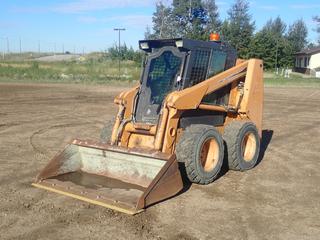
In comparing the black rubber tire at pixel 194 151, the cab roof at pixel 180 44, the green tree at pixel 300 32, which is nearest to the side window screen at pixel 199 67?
the cab roof at pixel 180 44

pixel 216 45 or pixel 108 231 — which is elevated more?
pixel 216 45

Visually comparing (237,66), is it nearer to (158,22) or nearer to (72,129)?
(72,129)

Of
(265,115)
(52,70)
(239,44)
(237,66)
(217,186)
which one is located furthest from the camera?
(239,44)

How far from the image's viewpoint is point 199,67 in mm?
7250

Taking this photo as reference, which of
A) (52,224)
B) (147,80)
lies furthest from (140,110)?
(52,224)

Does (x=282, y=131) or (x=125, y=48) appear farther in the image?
(x=125, y=48)

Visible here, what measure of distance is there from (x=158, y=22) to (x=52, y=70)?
30.3m

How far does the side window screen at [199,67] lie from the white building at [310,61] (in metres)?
50.9

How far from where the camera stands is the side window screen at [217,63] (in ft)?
24.5

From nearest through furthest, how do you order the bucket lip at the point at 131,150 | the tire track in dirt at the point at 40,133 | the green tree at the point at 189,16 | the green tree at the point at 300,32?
the bucket lip at the point at 131,150
the tire track in dirt at the point at 40,133
the green tree at the point at 189,16
the green tree at the point at 300,32

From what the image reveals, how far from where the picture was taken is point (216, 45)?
7.61 meters

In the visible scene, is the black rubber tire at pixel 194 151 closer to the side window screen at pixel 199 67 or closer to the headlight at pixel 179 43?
the side window screen at pixel 199 67

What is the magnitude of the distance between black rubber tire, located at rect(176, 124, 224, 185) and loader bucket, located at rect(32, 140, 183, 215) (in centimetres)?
43

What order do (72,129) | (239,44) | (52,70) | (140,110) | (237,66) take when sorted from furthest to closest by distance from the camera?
(239,44)
(52,70)
(72,129)
(237,66)
(140,110)
